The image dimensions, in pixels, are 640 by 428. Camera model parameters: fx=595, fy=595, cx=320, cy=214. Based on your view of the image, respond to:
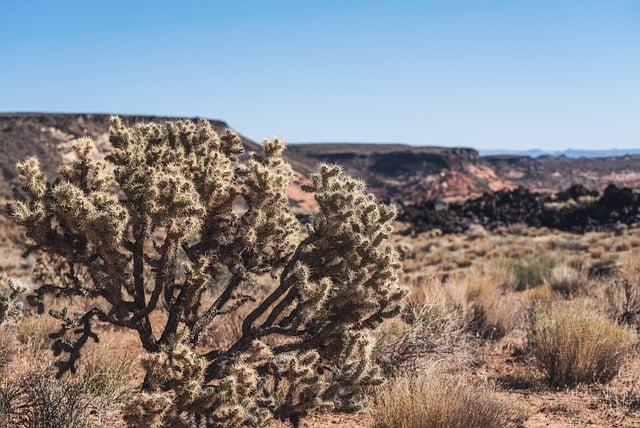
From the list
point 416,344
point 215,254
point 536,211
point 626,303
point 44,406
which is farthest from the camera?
point 536,211

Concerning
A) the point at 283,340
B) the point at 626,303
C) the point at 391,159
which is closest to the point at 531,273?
the point at 626,303

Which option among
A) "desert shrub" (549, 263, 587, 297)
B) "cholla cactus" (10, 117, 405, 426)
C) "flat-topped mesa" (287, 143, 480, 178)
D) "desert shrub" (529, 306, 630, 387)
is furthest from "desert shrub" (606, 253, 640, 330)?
"flat-topped mesa" (287, 143, 480, 178)

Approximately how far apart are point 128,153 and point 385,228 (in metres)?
1.71

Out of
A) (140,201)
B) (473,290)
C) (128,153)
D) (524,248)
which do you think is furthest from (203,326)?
(524,248)

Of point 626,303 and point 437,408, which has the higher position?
point 437,408

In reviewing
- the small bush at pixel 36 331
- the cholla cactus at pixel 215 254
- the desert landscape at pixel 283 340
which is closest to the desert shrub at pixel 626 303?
the desert landscape at pixel 283 340

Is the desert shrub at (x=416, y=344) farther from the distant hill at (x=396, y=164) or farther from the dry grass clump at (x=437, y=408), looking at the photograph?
the distant hill at (x=396, y=164)

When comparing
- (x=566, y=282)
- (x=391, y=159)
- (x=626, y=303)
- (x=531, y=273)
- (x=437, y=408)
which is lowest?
(x=531, y=273)

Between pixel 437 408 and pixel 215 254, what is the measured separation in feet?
5.55

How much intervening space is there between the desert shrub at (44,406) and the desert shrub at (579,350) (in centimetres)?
386

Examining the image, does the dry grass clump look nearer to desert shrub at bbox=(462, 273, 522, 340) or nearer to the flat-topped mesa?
desert shrub at bbox=(462, 273, 522, 340)

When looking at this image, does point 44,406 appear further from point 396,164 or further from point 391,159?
point 391,159

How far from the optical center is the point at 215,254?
3.92 m

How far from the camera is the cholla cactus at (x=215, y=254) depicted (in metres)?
3.28
